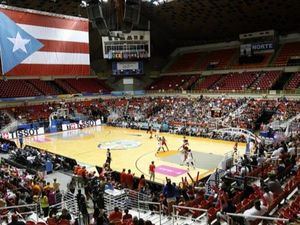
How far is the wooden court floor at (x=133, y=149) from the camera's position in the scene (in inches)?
766

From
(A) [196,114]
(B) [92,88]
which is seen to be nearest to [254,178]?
(A) [196,114]

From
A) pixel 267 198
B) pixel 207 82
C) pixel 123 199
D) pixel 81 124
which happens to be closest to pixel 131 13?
pixel 123 199

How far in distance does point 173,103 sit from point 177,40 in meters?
13.0

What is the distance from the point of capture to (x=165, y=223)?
32.1ft

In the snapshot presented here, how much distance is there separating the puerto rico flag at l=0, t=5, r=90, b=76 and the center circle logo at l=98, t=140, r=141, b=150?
731 centimetres

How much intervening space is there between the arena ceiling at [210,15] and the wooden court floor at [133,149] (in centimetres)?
1297

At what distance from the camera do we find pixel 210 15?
35.6m

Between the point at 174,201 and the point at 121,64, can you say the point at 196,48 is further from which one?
the point at 174,201

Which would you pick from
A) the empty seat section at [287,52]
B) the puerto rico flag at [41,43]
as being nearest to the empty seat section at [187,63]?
the empty seat section at [287,52]

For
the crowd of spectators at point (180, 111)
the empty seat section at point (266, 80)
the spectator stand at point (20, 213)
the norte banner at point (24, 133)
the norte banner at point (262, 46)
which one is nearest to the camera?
the spectator stand at point (20, 213)

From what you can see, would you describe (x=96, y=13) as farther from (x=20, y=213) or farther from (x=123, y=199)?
(x=20, y=213)

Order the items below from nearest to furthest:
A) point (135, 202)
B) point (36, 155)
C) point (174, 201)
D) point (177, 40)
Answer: point (174, 201) < point (135, 202) < point (36, 155) < point (177, 40)

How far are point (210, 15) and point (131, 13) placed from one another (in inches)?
872

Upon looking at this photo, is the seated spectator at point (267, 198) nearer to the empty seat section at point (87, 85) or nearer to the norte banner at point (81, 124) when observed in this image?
the norte banner at point (81, 124)
